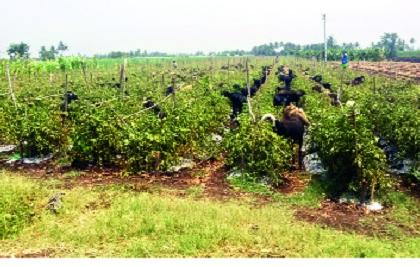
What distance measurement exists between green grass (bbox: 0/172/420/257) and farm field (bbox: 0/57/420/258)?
27 millimetres

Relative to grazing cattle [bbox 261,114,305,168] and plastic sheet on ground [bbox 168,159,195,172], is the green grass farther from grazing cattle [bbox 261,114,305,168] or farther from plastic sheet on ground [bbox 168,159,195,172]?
grazing cattle [bbox 261,114,305,168]

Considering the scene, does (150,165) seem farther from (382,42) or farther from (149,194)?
(382,42)

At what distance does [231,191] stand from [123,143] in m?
3.35

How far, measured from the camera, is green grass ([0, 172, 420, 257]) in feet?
Answer: 22.6

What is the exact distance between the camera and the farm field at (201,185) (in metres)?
7.34

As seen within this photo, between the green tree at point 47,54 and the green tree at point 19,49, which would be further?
the green tree at point 47,54

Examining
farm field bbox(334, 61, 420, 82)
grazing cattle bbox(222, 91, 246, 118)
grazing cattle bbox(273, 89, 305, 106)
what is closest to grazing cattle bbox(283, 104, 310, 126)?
grazing cattle bbox(273, 89, 305, 106)

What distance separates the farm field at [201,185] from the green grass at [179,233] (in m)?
0.03

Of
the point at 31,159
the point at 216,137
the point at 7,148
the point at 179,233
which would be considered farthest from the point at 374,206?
the point at 7,148

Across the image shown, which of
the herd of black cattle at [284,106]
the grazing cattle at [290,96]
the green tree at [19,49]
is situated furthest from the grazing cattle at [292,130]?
the green tree at [19,49]

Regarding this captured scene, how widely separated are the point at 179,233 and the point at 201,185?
3.51m

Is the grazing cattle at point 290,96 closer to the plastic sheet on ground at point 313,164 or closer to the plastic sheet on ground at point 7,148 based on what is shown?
the plastic sheet on ground at point 313,164

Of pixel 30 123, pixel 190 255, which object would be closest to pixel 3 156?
pixel 30 123

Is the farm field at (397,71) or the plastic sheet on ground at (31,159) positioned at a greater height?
the farm field at (397,71)
